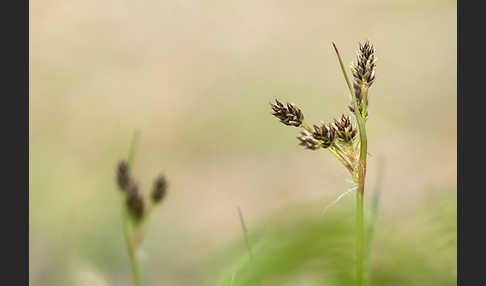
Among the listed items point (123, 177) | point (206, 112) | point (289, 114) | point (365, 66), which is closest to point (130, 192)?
point (123, 177)

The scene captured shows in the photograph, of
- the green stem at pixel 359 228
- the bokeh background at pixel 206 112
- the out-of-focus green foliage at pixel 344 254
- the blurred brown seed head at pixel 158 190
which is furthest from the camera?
the bokeh background at pixel 206 112

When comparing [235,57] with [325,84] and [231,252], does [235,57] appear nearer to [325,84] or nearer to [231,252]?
[325,84]

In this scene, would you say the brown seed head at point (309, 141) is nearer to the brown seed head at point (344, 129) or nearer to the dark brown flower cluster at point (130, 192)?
the brown seed head at point (344, 129)

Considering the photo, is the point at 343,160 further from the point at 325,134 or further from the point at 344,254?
the point at 344,254

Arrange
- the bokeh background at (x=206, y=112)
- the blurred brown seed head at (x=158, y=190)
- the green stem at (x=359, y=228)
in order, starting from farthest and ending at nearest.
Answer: the bokeh background at (x=206, y=112) < the blurred brown seed head at (x=158, y=190) < the green stem at (x=359, y=228)

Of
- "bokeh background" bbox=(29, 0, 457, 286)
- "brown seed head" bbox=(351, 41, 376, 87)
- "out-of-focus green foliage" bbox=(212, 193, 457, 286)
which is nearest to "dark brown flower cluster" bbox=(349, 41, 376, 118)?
"brown seed head" bbox=(351, 41, 376, 87)

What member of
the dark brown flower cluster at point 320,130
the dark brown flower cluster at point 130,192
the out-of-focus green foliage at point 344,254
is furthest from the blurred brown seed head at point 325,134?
the dark brown flower cluster at point 130,192

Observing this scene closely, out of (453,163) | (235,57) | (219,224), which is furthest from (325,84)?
(219,224)
